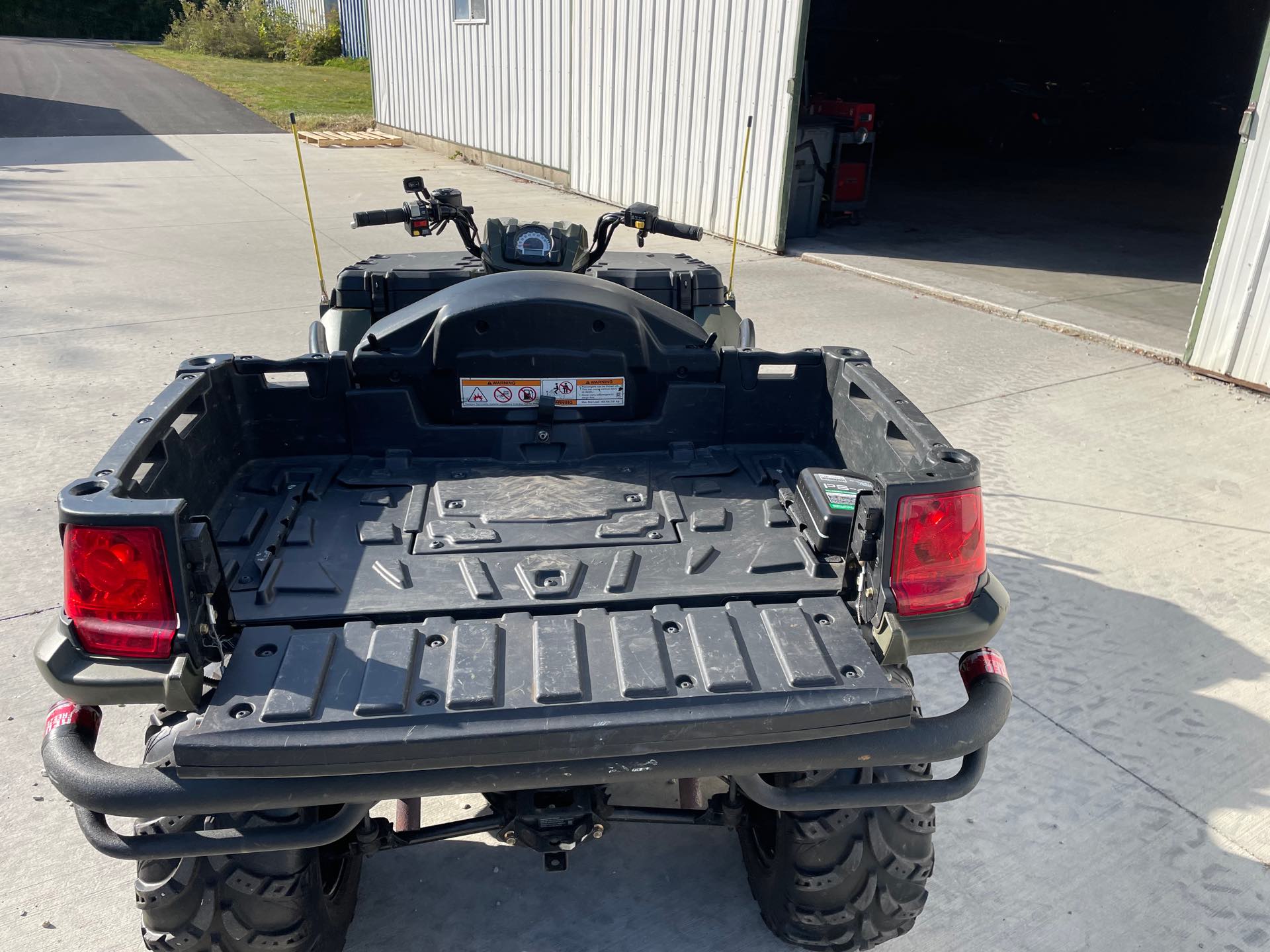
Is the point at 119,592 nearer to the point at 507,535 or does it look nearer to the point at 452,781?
the point at 452,781

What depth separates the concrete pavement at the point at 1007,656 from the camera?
2406 mm

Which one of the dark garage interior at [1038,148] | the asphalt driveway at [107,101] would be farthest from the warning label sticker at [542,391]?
the asphalt driveway at [107,101]

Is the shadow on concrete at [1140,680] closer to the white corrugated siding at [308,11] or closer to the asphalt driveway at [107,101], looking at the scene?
the asphalt driveway at [107,101]

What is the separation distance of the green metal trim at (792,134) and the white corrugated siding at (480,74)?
430cm

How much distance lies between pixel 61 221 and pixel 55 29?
42.7 m

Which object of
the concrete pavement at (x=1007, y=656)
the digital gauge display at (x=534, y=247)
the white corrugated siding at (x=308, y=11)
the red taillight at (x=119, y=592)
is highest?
the white corrugated siding at (x=308, y=11)

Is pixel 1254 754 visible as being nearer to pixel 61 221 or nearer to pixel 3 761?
pixel 3 761

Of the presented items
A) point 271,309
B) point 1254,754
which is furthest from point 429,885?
point 271,309

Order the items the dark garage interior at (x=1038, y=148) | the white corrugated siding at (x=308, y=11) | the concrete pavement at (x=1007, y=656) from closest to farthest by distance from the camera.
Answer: the concrete pavement at (x=1007, y=656)
the dark garage interior at (x=1038, y=148)
the white corrugated siding at (x=308, y=11)

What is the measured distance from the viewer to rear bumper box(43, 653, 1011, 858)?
167 cm

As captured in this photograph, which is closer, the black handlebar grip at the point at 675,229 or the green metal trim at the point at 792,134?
the black handlebar grip at the point at 675,229

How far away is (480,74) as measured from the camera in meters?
14.7

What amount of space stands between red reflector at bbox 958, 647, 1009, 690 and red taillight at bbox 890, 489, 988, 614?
0.14 m

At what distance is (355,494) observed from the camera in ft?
8.80
